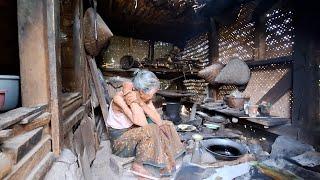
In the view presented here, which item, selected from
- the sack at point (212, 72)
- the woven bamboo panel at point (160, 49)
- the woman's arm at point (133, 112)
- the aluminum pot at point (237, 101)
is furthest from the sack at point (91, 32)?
the woven bamboo panel at point (160, 49)

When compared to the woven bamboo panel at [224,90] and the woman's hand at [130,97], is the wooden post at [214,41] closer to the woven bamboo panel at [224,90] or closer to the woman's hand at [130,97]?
the woven bamboo panel at [224,90]

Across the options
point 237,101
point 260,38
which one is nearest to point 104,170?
point 237,101

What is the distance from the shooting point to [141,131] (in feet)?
12.8

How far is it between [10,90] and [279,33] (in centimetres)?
544

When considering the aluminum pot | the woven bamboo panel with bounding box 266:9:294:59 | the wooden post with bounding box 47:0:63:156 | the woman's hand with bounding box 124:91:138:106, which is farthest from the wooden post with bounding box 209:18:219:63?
the wooden post with bounding box 47:0:63:156

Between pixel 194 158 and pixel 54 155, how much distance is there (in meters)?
2.72

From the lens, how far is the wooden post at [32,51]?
2.26 m

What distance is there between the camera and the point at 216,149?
A: 16.5ft

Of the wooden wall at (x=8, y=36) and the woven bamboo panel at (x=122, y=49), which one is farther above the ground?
the woven bamboo panel at (x=122, y=49)

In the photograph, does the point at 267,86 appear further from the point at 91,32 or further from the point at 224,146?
Answer: the point at 91,32

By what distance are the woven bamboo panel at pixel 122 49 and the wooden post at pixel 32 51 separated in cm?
757

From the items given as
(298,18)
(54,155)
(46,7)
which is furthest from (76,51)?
(298,18)

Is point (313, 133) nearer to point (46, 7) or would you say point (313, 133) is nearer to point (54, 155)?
point (54, 155)

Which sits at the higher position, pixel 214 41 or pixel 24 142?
pixel 214 41
